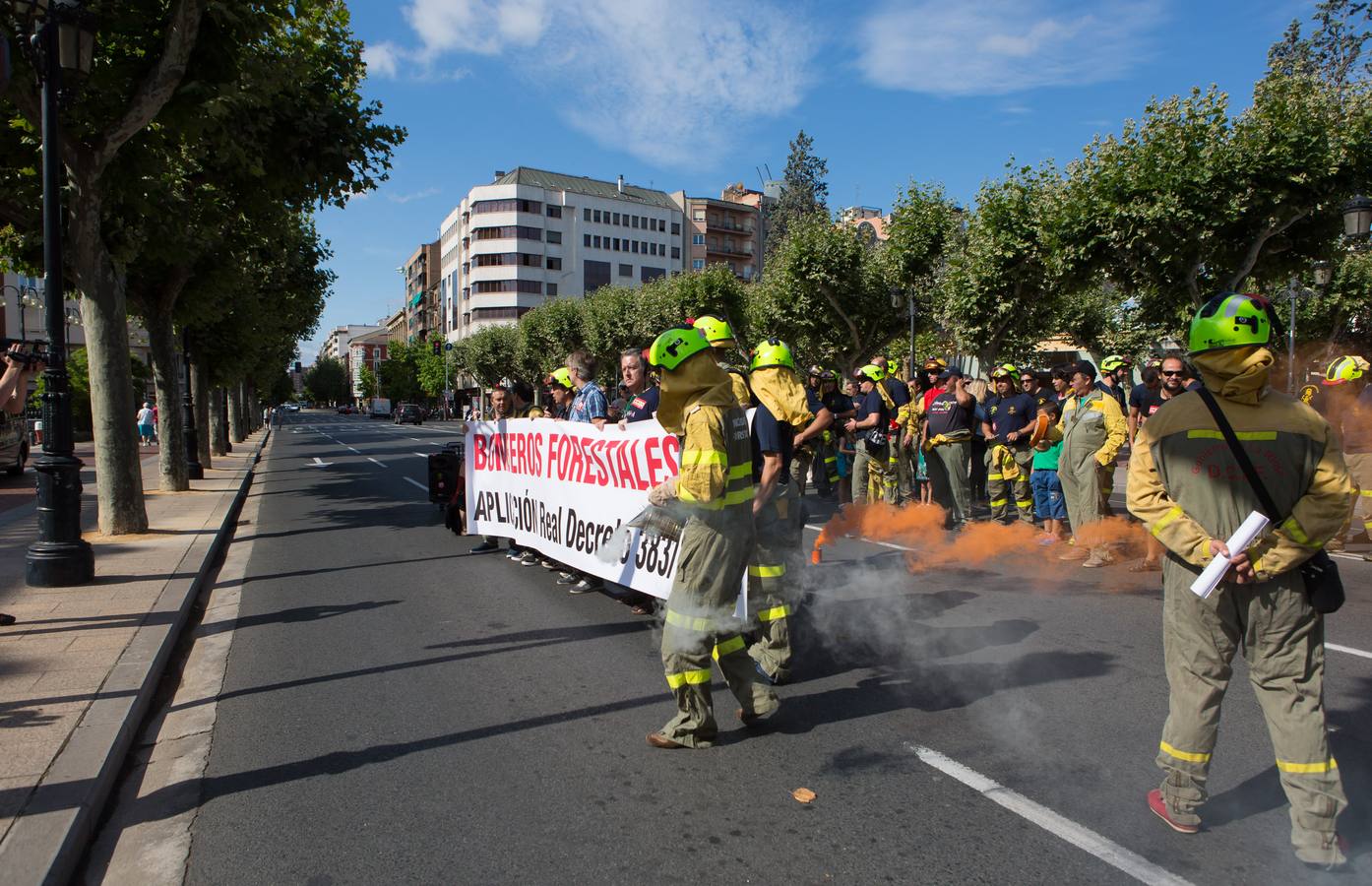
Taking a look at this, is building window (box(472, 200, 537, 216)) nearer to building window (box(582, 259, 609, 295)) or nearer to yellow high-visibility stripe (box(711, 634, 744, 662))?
building window (box(582, 259, 609, 295))

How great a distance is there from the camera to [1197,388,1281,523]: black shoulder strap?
2.92 meters

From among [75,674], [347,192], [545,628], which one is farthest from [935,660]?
[347,192]

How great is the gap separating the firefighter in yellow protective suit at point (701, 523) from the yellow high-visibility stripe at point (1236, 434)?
181cm

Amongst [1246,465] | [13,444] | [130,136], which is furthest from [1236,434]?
[13,444]

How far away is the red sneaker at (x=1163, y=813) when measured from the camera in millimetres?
3207

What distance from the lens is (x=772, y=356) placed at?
5484 mm

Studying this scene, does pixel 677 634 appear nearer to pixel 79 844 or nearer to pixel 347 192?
pixel 79 844

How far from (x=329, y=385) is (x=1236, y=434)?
7156 inches

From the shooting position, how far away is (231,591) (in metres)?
8.15

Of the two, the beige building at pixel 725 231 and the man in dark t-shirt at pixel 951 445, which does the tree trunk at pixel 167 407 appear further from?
the beige building at pixel 725 231

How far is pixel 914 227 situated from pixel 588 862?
26314 mm

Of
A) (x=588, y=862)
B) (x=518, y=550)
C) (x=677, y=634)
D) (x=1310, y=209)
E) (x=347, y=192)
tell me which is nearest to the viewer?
(x=588, y=862)

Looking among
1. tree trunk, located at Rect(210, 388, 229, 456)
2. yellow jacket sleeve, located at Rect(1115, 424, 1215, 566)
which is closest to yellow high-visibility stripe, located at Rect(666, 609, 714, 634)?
yellow jacket sleeve, located at Rect(1115, 424, 1215, 566)

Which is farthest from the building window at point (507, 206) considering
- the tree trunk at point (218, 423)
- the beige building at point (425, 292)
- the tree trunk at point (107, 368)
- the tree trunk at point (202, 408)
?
the tree trunk at point (107, 368)
